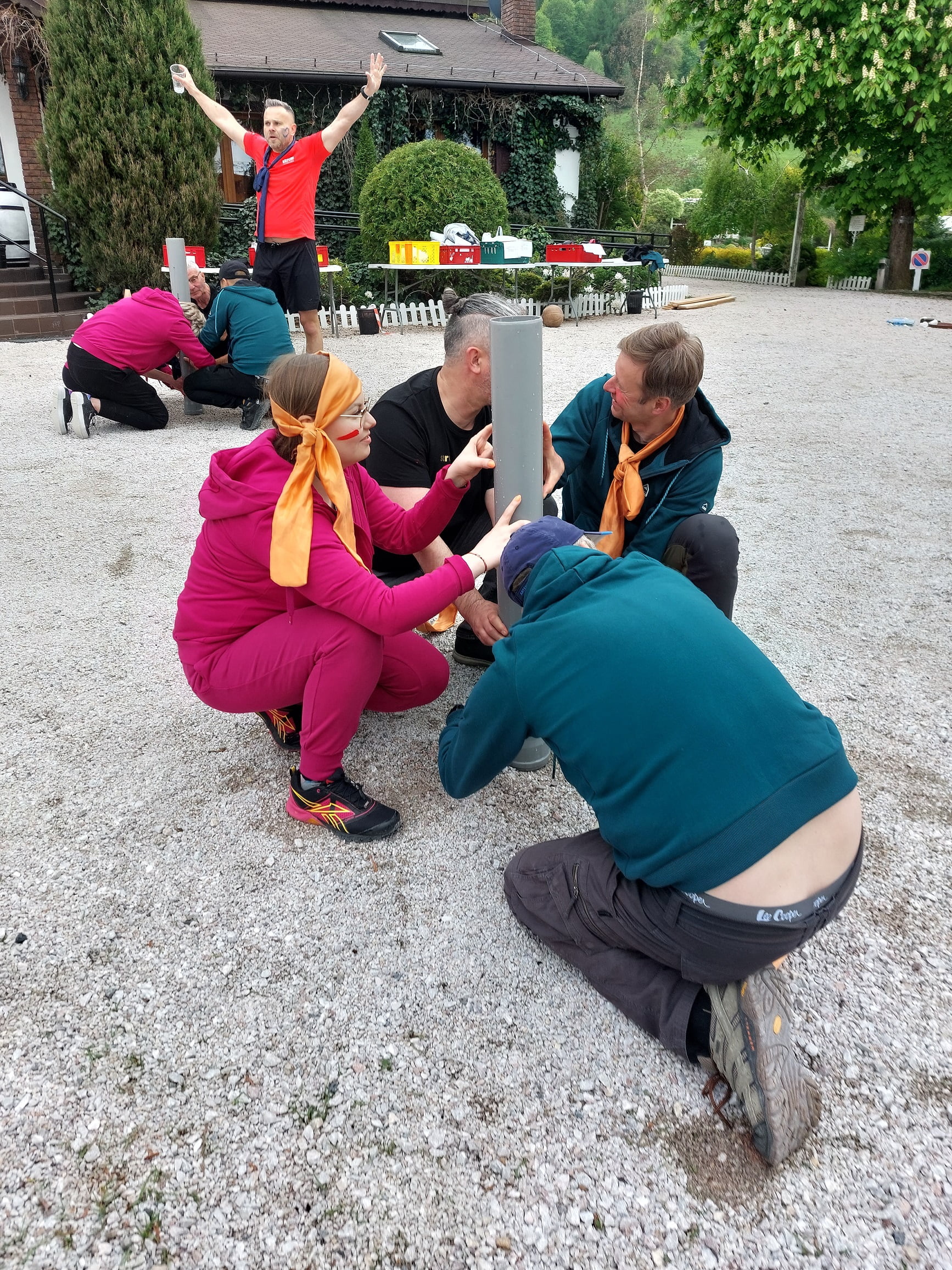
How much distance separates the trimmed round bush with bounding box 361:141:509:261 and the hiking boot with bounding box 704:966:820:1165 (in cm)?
1297

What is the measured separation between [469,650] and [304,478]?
1.42 m

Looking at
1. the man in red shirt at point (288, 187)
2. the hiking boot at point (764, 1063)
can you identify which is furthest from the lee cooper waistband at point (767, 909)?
the man in red shirt at point (288, 187)

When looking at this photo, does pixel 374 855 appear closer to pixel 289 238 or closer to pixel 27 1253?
pixel 27 1253

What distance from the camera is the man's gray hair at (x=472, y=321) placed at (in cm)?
301

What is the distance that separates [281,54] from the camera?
59.4ft

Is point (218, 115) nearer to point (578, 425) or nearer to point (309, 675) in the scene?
point (578, 425)

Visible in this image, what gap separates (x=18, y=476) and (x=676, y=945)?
560cm

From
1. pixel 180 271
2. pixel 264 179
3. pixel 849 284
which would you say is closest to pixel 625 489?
pixel 180 271

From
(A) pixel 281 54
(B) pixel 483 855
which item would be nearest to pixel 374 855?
(B) pixel 483 855

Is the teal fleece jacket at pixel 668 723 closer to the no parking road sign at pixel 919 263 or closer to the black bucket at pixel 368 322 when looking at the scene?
the black bucket at pixel 368 322

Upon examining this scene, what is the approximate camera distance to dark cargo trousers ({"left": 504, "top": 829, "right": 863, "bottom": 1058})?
1722mm

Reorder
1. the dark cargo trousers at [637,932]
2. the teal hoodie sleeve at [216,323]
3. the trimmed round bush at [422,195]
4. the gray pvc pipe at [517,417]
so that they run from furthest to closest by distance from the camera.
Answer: the trimmed round bush at [422,195]
the teal hoodie sleeve at [216,323]
the gray pvc pipe at [517,417]
the dark cargo trousers at [637,932]

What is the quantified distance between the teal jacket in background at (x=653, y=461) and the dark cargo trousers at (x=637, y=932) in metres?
1.38

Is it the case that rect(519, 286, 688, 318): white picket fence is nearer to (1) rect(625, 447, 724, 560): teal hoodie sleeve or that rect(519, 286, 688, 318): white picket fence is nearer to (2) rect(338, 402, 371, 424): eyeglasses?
(1) rect(625, 447, 724, 560): teal hoodie sleeve
